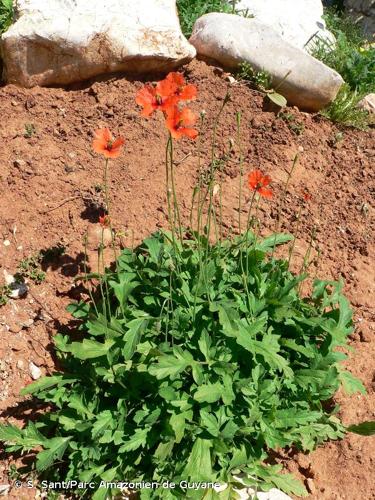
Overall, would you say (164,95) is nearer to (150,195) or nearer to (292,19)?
(150,195)

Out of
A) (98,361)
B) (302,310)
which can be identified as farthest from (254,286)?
(98,361)

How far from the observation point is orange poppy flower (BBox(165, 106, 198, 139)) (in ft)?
7.08

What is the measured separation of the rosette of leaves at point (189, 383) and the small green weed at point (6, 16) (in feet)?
8.34

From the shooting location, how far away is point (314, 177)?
13.8 feet

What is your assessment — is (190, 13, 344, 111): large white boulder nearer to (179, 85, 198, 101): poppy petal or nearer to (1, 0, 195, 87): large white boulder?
(1, 0, 195, 87): large white boulder

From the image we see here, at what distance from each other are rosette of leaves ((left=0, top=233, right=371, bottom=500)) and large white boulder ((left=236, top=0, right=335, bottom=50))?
9.74 ft

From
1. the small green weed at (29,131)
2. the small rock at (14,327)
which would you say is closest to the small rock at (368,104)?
the small green weed at (29,131)

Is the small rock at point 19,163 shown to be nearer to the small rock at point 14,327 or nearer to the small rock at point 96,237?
the small rock at point 96,237

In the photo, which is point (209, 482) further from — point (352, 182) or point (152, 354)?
point (352, 182)

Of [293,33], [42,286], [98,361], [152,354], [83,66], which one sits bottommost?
[42,286]

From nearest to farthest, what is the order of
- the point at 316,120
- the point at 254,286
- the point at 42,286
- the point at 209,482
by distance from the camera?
the point at 209,482 → the point at 254,286 → the point at 42,286 → the point at 316,120

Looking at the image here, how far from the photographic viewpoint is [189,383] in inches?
106

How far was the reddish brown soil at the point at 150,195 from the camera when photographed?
310 cm

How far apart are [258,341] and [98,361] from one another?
80 centimetres
